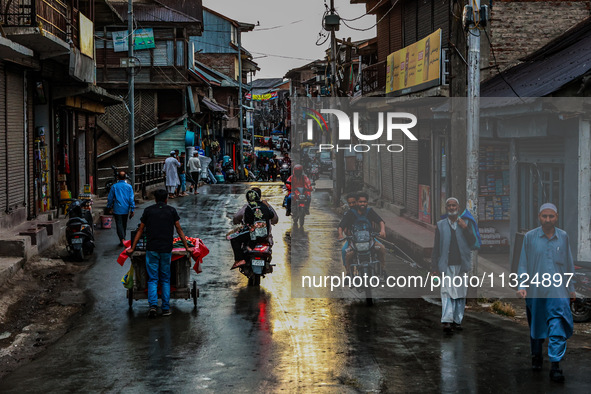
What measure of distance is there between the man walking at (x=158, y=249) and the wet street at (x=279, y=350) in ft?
1.07

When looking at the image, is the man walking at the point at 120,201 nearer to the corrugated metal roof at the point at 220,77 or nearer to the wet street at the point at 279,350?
the wet street at the point at 279,350

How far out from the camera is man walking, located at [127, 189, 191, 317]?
1076 centimetres

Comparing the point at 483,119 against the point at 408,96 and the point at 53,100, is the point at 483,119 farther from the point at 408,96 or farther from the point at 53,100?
the point at 53,100

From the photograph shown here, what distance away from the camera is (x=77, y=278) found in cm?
1435

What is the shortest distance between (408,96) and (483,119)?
6.18m

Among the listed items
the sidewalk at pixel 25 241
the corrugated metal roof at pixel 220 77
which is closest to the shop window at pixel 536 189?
the sidewalk at pixel 25 241

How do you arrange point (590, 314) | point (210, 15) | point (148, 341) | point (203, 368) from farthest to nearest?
point (210, 15) → point (590, 314) → point (148, 341) → point (203, 368)

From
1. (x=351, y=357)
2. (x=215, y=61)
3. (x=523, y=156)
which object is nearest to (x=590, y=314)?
(x=351, y=357)

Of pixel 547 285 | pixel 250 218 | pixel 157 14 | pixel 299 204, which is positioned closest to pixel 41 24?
pixel 250 218

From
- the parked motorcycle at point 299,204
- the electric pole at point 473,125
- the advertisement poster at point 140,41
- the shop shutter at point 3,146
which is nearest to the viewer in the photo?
the electric pole at point 473,125

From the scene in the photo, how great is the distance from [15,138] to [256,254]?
7.88m

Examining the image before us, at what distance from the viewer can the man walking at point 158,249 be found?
10.8 metres

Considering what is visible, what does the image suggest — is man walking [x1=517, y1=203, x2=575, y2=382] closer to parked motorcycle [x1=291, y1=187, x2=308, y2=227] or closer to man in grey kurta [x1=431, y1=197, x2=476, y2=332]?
man in grey kurta [x1=431, y1=197, x2=476, y2=332]

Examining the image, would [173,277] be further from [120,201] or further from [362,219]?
[120,201]
